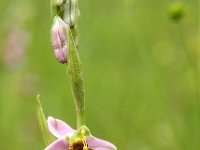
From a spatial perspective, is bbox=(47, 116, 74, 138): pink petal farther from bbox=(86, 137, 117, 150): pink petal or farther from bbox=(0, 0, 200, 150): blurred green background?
bbox=(0, 0, 200, 150): blurred green background

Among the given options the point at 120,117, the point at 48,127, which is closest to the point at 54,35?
the point at 48,127

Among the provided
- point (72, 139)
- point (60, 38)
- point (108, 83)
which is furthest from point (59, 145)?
point (108, 83)

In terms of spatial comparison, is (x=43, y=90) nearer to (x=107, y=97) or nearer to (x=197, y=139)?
(x=107, y=97)

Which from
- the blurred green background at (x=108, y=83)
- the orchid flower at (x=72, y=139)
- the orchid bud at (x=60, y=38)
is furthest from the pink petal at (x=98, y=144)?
the blurred green background at (x=108, y=83)

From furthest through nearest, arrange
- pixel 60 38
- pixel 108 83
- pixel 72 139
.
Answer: pixel 108 83
pixel 60 38
pixel 72 139

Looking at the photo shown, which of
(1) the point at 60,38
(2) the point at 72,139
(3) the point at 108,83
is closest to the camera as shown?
(2) the point at 72,139

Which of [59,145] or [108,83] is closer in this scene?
[59,145]

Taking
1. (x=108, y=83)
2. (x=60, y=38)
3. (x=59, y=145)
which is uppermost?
(x=108, y=83)

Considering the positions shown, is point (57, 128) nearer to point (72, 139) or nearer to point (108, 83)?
point (72, 139)

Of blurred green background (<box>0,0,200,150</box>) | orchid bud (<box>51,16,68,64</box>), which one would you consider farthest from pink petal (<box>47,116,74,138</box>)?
blurred green background (<box>0,0,200,150</box>)
